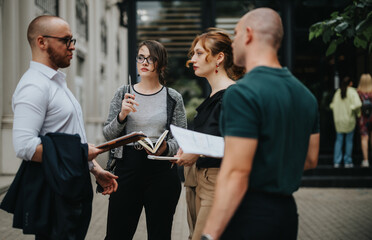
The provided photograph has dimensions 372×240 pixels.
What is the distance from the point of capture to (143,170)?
321 cm

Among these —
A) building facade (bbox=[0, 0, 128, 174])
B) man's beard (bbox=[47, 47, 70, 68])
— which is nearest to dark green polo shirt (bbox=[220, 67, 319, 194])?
man's beard (bbox=[47, 47, 70, 68])

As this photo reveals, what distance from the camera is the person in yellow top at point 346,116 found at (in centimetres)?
980

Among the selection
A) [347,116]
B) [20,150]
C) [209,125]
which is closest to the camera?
[20,150]

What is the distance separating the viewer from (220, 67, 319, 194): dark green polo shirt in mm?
1675

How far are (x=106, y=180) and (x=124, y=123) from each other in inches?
21.3

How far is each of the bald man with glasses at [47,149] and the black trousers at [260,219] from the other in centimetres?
95

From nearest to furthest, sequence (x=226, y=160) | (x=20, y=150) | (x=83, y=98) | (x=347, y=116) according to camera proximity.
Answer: (x=226, y=160) < (x=20, y=150) < (x=347, y=116) < (x=83, y=98)

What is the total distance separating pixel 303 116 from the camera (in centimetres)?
183

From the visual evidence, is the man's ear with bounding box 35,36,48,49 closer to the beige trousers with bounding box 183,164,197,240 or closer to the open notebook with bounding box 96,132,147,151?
the open notebook with bounding box 96,132,147,151

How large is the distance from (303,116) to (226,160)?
16.9 inches

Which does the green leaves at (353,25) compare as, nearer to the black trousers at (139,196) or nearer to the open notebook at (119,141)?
the black trousers at (139,196)

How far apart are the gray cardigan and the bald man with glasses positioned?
0.73 meters

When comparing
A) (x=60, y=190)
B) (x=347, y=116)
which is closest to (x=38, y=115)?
(x=60, y=190)

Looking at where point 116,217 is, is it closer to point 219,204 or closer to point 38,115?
point 38,115
